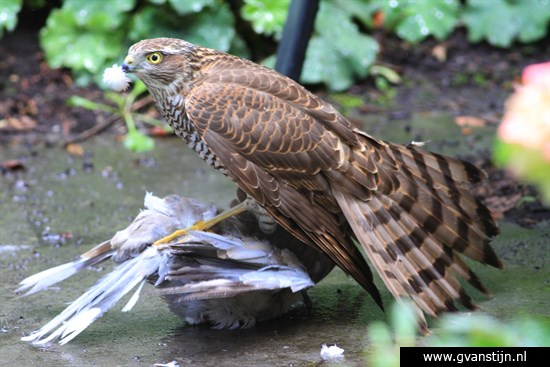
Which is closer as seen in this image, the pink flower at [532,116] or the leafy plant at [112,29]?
the pink flower at [532,116]

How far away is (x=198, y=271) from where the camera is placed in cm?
336

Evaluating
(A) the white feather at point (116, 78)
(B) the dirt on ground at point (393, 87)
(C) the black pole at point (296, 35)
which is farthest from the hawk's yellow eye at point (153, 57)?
(B) the dirt on ground at point (393, 87)

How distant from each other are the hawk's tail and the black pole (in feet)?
4.68

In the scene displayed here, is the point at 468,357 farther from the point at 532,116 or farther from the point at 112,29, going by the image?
the point at 112,29

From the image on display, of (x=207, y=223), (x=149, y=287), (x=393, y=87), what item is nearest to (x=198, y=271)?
(x=207, y=223)

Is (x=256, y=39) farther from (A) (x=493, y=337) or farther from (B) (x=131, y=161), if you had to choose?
(A) (x=493, y=337)

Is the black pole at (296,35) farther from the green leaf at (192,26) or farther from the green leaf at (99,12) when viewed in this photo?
the green leaf at (99,12)

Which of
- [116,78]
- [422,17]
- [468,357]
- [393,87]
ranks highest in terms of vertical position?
[422,17]

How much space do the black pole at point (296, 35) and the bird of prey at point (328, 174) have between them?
1289 millimetres

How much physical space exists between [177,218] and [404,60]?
4868 millimetres

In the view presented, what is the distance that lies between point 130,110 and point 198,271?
351 centimetres

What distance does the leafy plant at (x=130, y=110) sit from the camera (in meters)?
5.89

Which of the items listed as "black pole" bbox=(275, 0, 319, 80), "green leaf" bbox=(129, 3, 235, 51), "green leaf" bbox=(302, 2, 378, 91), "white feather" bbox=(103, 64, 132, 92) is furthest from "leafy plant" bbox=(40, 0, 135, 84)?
"white feather" bbox=(103, 64, 132, 92)

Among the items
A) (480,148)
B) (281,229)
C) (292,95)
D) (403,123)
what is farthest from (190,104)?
(403,123)
